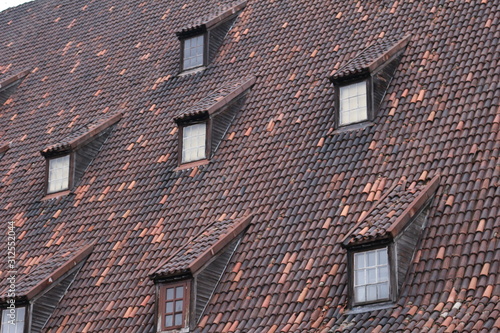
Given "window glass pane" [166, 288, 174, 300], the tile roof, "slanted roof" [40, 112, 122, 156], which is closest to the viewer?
the tile roof

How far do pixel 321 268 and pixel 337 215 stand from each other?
1327 millimetres

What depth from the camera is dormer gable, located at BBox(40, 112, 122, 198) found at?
25.3 metres

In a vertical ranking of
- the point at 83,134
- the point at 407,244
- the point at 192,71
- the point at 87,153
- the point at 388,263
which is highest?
the point at 192,71

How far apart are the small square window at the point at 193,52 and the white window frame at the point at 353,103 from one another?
5.58 m

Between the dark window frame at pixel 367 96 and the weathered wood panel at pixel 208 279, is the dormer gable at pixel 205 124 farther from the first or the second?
the weathered wood panel at pixel 208 279

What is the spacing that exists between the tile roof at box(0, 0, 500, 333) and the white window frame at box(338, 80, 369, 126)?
368mm

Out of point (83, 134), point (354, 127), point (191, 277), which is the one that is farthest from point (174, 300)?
point (83, 134)

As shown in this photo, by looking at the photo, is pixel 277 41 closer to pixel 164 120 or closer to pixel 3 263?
pixel 164 120

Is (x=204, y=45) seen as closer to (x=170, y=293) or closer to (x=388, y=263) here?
(x=170, y=293)

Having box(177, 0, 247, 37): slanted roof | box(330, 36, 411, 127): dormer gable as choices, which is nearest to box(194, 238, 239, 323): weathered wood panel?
box(330, 36, 411, 127): dormer gable

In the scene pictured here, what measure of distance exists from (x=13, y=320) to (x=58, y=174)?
15.4 feet

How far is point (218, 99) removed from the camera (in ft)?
78.6

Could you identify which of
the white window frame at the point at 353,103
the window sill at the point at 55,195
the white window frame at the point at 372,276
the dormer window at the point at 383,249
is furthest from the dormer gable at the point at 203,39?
the white window frame at the point at 372,276

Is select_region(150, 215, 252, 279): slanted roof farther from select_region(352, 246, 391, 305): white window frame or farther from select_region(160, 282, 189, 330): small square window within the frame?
select_region(352, 246, 391, 305): white window frame
